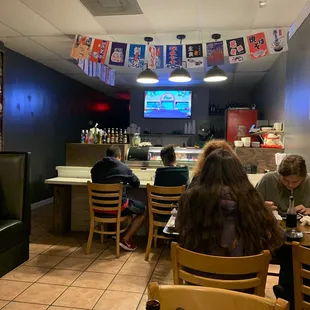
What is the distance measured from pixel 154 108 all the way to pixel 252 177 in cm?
433

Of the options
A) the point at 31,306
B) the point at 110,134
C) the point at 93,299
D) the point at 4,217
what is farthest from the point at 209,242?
the point at 110,134

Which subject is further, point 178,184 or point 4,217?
point 178,184

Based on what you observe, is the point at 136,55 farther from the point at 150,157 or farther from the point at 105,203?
the point at 105,203

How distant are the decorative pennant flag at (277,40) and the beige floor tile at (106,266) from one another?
309cm

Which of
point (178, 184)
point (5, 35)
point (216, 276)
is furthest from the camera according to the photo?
point (5, 35)

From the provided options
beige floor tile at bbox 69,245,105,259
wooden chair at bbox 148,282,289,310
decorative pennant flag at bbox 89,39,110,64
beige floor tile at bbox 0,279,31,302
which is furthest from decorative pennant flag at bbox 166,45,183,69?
wooden chair at bbox 148,282,289,310

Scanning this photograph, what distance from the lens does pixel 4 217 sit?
3459 mm

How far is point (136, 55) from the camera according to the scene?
445 cm

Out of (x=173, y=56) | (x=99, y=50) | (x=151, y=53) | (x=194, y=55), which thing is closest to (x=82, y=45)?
(x=99, y=50)

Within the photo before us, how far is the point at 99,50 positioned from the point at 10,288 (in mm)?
3064

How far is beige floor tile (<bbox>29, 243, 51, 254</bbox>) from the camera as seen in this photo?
3879mm

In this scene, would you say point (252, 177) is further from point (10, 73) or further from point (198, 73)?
Answer: point (10, 73)

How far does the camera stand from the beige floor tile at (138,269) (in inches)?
131

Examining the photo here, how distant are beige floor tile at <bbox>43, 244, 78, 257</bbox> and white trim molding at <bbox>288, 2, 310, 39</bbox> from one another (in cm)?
369
